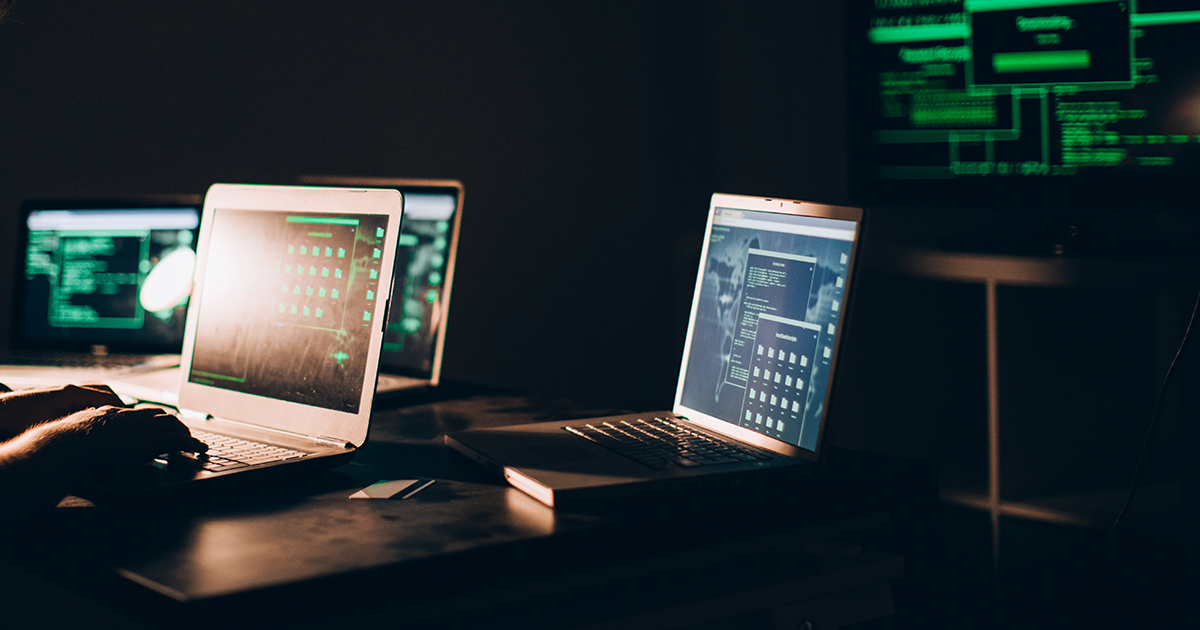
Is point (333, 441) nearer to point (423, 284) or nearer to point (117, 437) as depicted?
point (117, 437)

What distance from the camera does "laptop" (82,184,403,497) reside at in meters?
1.12

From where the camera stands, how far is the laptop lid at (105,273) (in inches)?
75.7

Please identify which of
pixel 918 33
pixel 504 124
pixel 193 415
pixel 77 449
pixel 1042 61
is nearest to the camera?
pixel 77 449

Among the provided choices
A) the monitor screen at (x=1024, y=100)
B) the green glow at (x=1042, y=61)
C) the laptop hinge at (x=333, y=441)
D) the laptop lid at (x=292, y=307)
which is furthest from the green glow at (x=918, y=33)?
the laptop hinge at (x=333, y=441)

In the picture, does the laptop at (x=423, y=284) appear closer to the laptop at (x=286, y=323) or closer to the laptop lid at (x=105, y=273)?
the laptop at (x=286, y=323)

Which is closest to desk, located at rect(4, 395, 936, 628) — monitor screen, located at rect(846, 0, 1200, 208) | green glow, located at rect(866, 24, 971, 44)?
monitor screen, located at rect(846, 0, 1200, 208)

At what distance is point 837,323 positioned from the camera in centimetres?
100

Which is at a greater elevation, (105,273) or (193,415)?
(105,273)

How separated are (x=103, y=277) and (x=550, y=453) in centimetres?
130

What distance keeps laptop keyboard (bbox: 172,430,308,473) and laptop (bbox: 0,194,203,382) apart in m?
0.87

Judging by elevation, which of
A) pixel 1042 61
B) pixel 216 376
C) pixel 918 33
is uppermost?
pixel 918 33

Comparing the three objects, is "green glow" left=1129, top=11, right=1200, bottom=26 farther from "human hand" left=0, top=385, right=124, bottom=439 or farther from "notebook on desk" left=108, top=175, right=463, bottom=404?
"human hand" left=0, top=385, right=124, bottom=439

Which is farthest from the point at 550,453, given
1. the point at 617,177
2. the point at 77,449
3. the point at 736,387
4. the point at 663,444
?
the point at 617,177

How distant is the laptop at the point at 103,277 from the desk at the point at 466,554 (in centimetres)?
99
